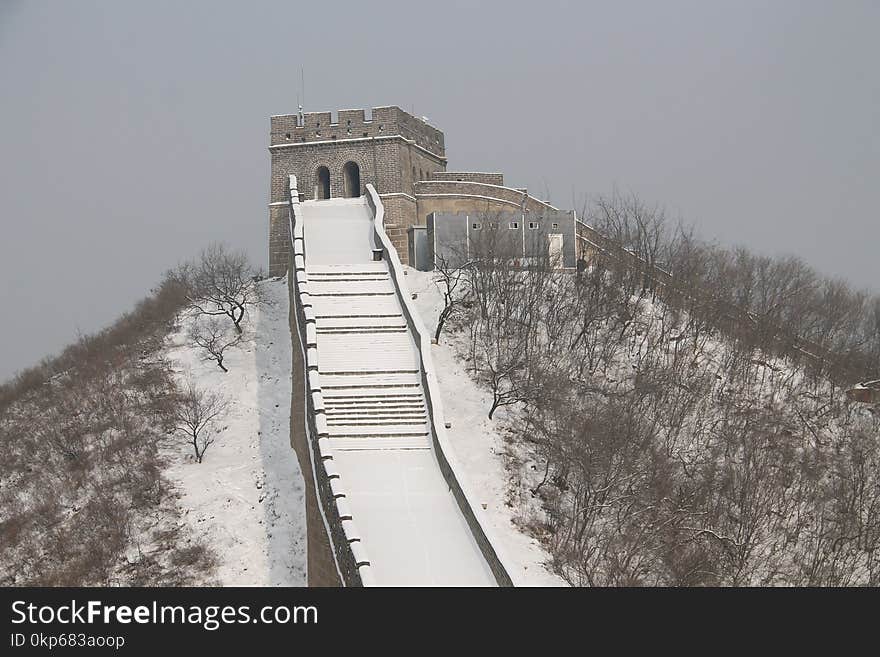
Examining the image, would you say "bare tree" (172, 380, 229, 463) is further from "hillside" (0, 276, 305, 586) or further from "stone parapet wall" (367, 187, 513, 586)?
"stone parapet wall" (367, 187, 513, 586)

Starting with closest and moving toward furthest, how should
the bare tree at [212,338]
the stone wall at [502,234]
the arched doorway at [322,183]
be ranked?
the bare tree at [212,338]
the stone wall at [502,234]
the arched doorway at [322,183]

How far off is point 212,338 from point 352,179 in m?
8.14

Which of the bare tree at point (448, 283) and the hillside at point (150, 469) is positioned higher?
the bare tree at point (448, 283)

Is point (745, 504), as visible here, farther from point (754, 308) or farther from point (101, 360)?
point (101, 360)

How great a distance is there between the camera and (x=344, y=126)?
1385 inches

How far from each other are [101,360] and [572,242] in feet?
41.8

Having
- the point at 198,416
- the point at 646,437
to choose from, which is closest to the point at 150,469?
the point at 198,416

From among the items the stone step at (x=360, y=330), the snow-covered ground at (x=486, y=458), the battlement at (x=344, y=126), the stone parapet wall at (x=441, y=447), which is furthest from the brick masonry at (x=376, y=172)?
the stone step at (x=360, y=330)

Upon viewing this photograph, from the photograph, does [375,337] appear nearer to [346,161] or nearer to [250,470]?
[250,470]

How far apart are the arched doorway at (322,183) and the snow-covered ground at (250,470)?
5.91 meters

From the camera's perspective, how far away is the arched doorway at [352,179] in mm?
35250

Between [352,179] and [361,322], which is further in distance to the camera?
[352,179]

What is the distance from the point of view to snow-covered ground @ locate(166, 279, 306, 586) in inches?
842

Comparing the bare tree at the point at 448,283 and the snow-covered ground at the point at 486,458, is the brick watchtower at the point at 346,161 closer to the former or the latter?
the bare tree at the point at 448,283
